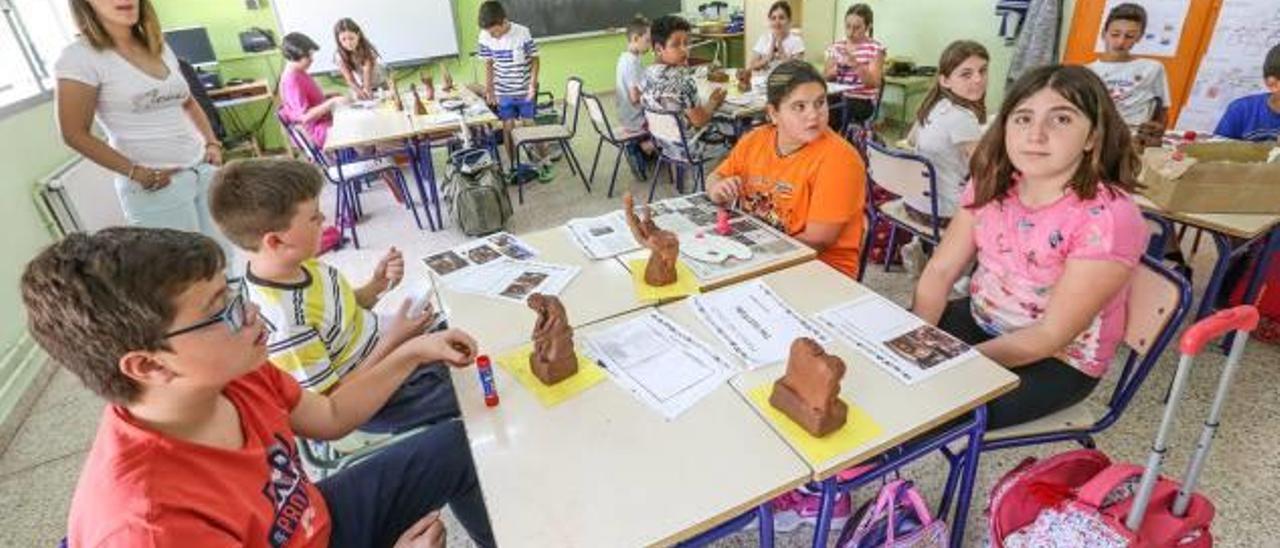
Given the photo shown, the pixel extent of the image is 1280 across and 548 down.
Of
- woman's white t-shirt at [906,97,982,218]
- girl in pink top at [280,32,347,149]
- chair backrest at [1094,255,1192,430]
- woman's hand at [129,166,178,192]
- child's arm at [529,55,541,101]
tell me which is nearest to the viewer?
chair backrest at [1094,255,1192,430]

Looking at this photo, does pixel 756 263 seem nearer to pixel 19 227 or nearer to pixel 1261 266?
pixel 1261 266

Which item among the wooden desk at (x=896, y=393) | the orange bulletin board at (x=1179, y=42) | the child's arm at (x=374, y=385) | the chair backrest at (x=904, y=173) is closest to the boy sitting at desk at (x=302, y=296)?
the child's arm at (x=374, y=385)

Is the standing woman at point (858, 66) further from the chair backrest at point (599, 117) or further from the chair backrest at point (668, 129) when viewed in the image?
the chair backrest at point (599, 117)

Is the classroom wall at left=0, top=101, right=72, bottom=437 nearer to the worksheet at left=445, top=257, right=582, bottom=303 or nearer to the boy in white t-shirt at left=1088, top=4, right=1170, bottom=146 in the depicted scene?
the worksheet at left=445, top=257, right=582, bottom=303

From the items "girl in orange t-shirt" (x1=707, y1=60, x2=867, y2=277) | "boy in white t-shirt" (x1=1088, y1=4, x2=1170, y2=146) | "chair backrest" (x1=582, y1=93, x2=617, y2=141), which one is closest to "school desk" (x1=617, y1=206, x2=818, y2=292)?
"girl in orange t-shirt" (x1=707, y1=60, x2=867, y2=277)

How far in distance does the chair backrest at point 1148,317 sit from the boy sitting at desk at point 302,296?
1.45 m

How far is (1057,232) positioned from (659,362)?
0.91 metres

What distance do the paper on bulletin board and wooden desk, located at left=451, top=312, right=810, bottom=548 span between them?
4394mm

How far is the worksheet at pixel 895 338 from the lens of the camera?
45.4 inches

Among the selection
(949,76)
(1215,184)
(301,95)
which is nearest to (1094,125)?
(1215,184)

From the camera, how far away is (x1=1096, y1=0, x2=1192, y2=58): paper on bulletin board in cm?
394

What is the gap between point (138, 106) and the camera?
2.07 m

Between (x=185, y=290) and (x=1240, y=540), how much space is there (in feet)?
7.59

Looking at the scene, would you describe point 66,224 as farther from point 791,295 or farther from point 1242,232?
point 1242,232
